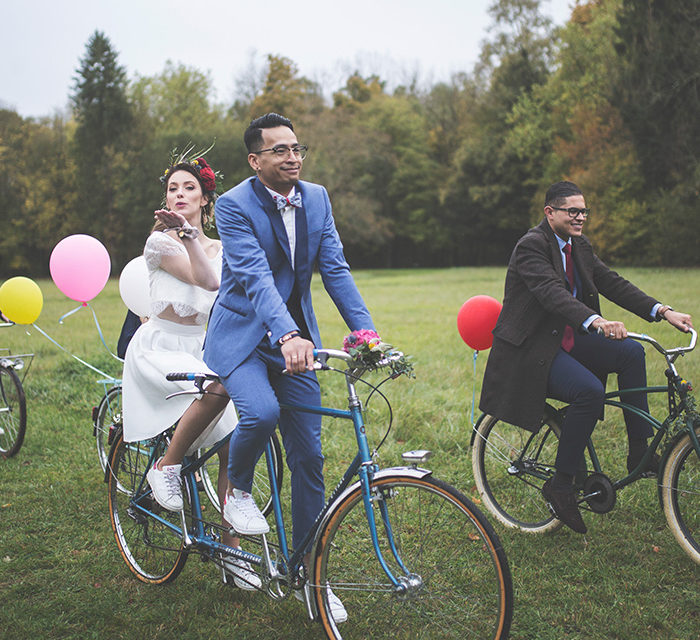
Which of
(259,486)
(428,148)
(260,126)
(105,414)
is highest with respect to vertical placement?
(428,148)

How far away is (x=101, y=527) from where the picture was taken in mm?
4707

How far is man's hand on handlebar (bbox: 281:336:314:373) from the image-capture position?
2.68 meters

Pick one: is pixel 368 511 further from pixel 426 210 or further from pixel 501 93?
pixel 426 210

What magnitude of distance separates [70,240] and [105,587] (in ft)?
9.83

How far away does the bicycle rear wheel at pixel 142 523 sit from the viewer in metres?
3.80

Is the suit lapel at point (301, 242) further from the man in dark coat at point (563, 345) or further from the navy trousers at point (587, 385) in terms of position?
the navy trousers at point (587, 385)

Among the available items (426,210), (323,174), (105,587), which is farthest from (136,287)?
(426,210)

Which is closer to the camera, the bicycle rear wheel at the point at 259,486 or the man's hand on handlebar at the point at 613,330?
the man's hand on handlebar at the point at 613,330

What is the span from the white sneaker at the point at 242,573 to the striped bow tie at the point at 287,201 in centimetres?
167

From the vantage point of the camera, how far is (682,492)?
3.66 meters

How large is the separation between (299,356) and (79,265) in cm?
370

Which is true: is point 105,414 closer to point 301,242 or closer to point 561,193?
point 301,242

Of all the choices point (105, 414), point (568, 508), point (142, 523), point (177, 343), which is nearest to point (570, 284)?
point (568, 508)

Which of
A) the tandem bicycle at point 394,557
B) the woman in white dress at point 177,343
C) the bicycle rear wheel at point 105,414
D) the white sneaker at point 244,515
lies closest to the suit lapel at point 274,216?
the woman in white dress at point 177,343
